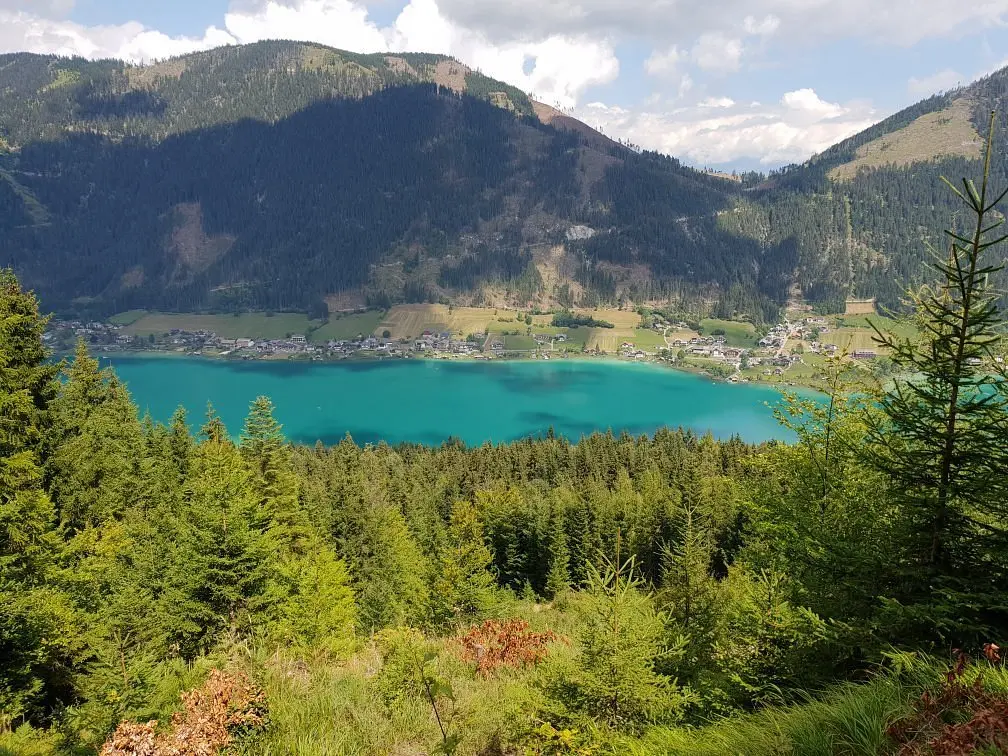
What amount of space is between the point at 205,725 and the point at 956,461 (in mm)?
8087

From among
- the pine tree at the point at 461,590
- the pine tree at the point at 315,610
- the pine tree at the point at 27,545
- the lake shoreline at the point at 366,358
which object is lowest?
the lake shoreline at the point at 366,358

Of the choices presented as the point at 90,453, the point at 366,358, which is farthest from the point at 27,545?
the point at 366,358

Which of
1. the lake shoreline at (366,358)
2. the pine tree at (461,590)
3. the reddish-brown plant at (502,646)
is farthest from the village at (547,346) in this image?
the reddish-brown plant at (502,646)

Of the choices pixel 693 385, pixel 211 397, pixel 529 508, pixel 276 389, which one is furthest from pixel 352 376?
pixel 529 508

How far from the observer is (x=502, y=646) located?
11.0 m

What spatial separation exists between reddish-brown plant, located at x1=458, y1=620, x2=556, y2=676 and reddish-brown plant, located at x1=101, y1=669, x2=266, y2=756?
513 cm

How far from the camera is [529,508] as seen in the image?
40094 millimetres

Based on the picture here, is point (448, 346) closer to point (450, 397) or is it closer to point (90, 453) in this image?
point (450, 397)

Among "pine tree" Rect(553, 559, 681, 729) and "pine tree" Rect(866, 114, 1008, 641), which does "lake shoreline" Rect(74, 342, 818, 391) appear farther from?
"pine tree" Rect(553, 559, 681, 729)

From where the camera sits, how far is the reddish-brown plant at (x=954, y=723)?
8.82 ft

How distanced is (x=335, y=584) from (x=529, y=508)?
23.3 meters

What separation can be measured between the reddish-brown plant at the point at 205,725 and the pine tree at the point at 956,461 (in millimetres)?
6697

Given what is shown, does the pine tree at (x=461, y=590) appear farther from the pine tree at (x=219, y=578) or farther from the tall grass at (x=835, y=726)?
the tall grass at (x=835, y=726)

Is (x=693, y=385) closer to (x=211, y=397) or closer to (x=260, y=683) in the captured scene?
(x=211, y=397)
